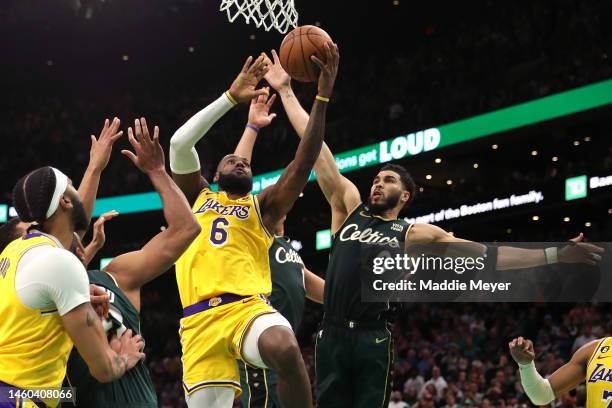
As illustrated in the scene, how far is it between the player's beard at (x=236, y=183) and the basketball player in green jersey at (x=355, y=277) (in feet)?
2.62

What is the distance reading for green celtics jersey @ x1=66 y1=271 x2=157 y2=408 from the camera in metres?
3.53

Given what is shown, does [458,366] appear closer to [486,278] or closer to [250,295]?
[486,278]

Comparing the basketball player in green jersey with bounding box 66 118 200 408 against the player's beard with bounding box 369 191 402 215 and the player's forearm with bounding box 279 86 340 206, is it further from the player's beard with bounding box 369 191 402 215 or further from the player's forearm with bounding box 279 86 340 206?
the player's beard with bounding box 369 191 402 215

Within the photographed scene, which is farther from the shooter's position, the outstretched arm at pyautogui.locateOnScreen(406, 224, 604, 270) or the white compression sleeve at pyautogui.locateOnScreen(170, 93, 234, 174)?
the outstretched arm at pyautogui.locateOnScreen(406, 224, 604, 270)

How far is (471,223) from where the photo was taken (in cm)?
1788

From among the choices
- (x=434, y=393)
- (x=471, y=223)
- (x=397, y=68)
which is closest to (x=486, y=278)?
(x=434, y=393)

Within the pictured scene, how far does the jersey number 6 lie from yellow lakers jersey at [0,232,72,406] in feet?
6.94

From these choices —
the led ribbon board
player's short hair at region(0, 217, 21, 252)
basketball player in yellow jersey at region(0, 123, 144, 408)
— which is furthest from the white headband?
the led ribbon board

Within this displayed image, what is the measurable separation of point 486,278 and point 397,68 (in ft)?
39.9

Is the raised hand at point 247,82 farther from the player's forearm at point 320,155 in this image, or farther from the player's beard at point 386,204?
the player's beard at point 386,204

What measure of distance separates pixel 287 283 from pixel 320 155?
100 centimetres

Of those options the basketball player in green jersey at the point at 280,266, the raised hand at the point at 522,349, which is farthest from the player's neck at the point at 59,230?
the raised hand at the point at 522,349

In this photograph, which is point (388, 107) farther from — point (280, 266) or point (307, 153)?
point (307, 153)

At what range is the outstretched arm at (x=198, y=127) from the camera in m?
5.16
